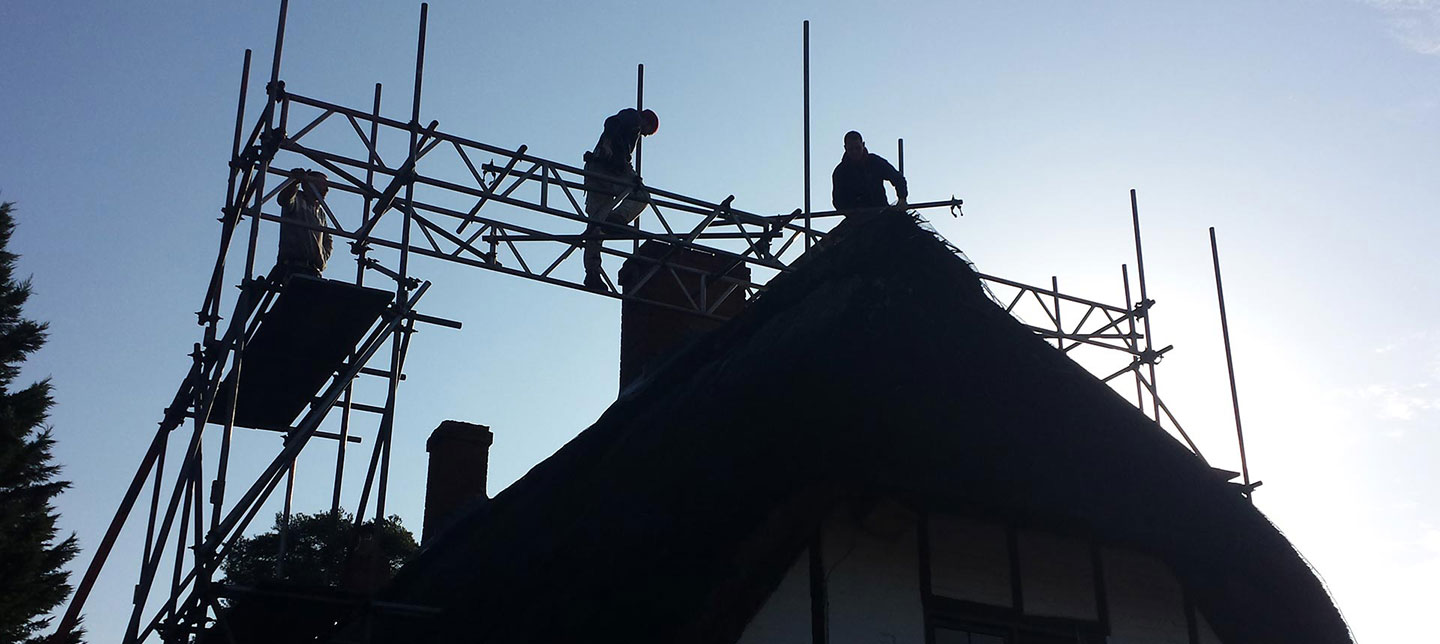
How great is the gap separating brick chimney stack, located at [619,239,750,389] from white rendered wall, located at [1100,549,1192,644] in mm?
4834

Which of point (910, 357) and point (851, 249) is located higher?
point (851, 249)

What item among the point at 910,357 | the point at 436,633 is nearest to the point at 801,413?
the point at 910,357

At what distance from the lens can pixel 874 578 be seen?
7.21 metres

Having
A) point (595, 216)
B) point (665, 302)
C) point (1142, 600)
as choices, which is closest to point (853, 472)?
point (1142, 600)

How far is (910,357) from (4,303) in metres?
21.0

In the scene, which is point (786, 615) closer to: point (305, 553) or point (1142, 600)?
point (1142, 600)

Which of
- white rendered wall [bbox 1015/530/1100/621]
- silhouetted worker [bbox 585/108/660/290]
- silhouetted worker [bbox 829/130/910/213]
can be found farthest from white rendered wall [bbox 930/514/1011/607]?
silhouetted worker [bbox 829/130/910/213]

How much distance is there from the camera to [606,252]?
37.8 feet

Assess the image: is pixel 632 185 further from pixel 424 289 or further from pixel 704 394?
pixel 704 394

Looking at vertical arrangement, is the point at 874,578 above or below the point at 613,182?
below

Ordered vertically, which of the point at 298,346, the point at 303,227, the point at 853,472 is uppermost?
the point at 303,227

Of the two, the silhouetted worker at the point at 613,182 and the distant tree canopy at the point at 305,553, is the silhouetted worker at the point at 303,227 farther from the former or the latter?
the distant tree canopy at the point at 305,553

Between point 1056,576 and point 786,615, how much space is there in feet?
6.24

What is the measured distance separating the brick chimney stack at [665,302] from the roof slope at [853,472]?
3147mm
